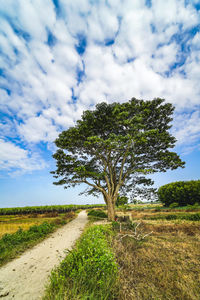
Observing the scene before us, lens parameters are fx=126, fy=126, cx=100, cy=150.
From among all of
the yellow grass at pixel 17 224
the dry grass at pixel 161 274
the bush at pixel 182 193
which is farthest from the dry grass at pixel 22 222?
the bush at pixel 182 193

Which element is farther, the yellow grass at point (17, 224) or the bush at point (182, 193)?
the bush at point (182, 193)

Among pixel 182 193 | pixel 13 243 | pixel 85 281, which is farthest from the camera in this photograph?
pixel 182 193

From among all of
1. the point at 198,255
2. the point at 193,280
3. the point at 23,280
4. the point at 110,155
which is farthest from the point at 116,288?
the point at 110,155

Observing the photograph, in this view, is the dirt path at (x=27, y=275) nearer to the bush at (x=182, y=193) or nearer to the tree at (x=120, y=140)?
the tree at (x=120, y=140)

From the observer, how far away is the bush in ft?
106

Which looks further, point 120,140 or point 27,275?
point 120,140

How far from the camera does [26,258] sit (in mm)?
5578

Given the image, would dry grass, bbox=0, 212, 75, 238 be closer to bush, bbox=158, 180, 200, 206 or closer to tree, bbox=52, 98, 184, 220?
tree, bbox=52, 98, 184, 220

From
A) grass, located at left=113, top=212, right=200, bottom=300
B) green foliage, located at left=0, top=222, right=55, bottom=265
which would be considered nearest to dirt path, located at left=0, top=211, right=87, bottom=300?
green foliage, located at left=0, top=222, right=55, bottom=265

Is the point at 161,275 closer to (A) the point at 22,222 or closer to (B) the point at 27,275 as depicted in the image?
(B) the point at 27,275

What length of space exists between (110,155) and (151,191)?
663cm

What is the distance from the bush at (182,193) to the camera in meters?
32.4

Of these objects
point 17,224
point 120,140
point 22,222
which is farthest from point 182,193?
point 17,224

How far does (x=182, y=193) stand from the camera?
113 ft
